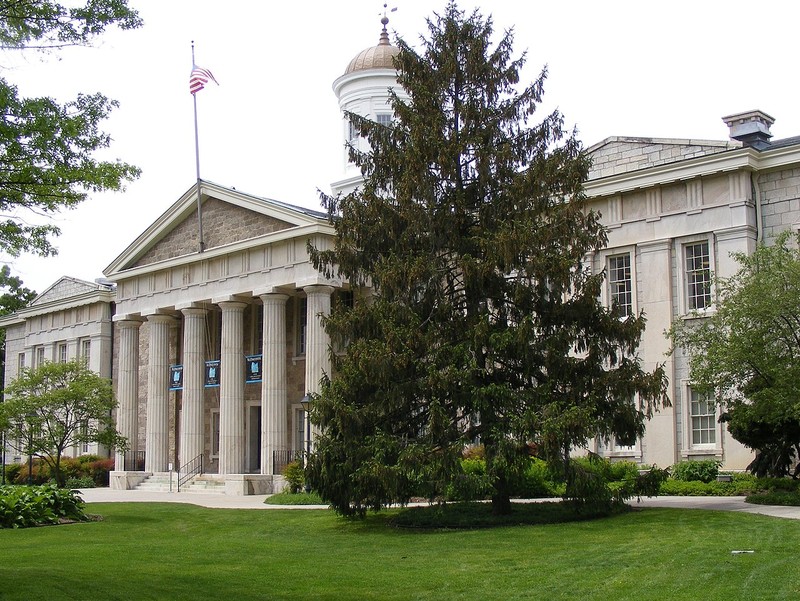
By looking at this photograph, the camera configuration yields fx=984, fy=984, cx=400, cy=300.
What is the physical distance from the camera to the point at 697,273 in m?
29.4

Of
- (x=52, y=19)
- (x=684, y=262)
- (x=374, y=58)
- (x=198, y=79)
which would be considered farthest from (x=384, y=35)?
(x=52, y=19)

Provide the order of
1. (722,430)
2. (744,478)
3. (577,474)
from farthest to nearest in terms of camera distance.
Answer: (722,430), (744,478), (577,474)

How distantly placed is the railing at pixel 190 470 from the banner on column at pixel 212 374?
290cm

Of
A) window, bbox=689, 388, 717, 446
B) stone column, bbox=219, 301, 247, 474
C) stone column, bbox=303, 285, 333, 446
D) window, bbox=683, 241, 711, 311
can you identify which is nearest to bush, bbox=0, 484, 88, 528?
stone column, bbox=303, 285, 333, 446

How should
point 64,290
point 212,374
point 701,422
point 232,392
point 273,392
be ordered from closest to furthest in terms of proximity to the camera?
point 701,422
point 273,392
point 232,392
point 212,374
point 64,290

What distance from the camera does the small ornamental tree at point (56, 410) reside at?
35.3m

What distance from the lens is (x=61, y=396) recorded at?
3612 centimetres

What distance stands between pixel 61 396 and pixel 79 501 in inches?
512

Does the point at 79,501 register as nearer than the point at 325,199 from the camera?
No

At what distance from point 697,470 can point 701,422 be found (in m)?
2.13

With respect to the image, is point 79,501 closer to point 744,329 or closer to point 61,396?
point 61,396

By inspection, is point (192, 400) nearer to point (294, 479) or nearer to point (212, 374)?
point (212, 374)

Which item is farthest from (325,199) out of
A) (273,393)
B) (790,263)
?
(273,393)

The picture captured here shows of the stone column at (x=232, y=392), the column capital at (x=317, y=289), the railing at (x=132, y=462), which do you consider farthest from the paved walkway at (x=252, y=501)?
the column capital at (x=317, y=289)
